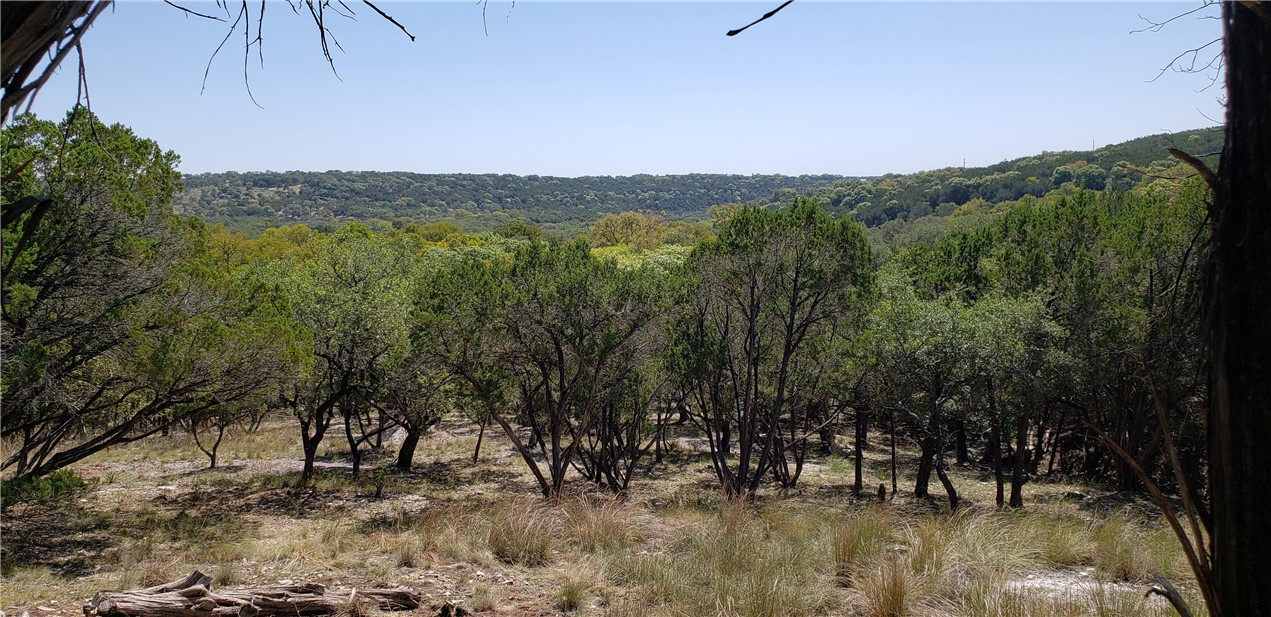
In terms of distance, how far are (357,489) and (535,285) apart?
7.31 m

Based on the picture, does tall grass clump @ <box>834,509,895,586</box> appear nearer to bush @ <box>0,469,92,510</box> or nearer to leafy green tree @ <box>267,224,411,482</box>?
bush @ <box>0,469,92,510</box>

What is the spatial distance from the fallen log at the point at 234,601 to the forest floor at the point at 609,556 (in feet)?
1.61

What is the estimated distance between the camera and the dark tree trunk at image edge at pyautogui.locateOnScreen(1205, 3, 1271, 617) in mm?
1476

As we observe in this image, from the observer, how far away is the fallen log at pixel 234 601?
552 centimetres

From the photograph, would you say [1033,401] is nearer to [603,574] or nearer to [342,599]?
[603,574]

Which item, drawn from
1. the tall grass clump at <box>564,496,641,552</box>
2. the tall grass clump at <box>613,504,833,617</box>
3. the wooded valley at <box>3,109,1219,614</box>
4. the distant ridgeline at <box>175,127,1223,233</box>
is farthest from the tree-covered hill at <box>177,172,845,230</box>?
the tall grass clump at <box>613,504,833,617</box>

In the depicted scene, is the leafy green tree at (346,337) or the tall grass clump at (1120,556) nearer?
the tall grass clump at (1120,556)

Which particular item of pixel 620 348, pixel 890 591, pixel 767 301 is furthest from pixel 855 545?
pixel 767 301

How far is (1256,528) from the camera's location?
1.49m

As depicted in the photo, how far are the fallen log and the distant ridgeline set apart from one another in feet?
153

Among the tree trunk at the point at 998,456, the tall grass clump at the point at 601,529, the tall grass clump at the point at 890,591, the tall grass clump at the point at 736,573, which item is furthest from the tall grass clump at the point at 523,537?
the tree trunk at the point at 998,456

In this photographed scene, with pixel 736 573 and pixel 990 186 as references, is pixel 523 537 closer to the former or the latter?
pixel 736 573

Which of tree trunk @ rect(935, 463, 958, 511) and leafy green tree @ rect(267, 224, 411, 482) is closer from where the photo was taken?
leafy green tree @ rect(267, 224, 411, 482)

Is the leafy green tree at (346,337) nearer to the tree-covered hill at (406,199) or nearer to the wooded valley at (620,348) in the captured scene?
the wooded valley at (620,348)
